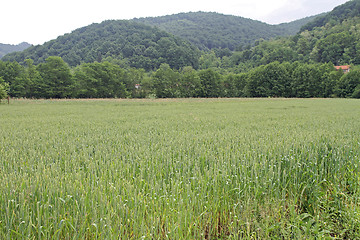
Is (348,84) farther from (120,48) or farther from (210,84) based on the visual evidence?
(120,48)

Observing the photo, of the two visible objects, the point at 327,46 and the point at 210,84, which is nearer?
the point at 210,84

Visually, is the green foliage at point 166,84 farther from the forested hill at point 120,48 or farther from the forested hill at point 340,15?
the forested hill at point 340,15

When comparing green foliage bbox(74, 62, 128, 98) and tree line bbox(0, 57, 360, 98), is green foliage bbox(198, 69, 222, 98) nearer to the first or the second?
tree line bbox(0, 57, 360, 98)

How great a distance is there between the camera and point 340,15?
149250 millimetres

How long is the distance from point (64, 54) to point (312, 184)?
13814 cm

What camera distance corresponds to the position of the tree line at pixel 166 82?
64.6 meters

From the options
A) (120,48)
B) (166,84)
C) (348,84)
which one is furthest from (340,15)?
(120,48)

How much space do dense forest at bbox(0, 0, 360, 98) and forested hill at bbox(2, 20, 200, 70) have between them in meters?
0.49

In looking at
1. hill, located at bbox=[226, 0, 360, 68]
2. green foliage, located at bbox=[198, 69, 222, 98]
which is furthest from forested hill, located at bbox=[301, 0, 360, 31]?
green foliage, located at bbox=[198, 69, 222, 98]

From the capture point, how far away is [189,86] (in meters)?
82.6

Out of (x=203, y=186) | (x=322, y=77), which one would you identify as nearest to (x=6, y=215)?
(x=203, y=186)

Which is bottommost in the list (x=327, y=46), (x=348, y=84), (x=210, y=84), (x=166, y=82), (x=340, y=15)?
(x=348, y=84)

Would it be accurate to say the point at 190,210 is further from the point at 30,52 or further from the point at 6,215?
the point at 30,52

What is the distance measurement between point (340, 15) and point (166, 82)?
139 m
